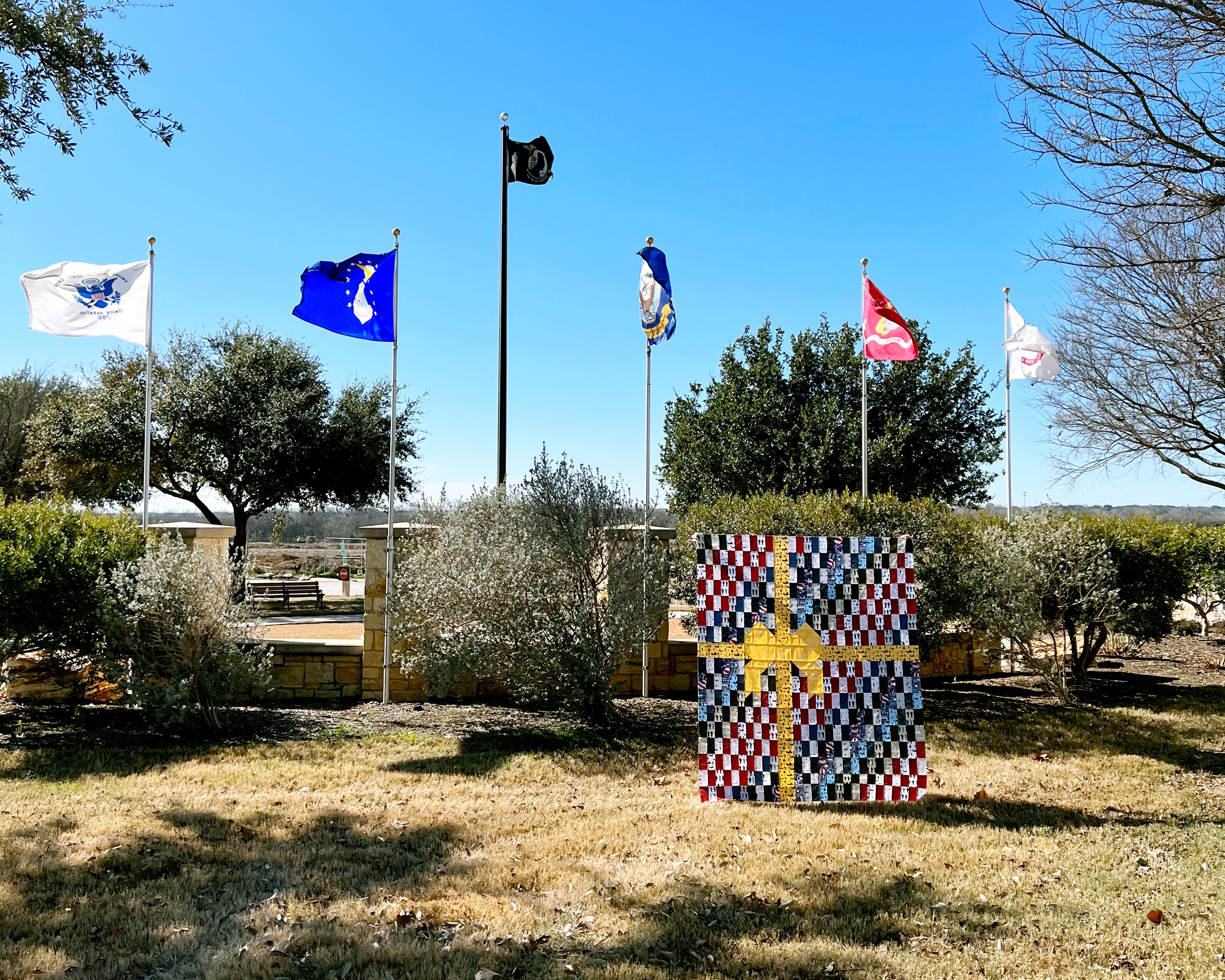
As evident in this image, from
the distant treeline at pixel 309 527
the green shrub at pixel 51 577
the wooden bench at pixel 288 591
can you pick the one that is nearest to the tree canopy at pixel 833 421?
the wooden bench at pixel 288 591

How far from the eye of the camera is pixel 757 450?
19.4 metres

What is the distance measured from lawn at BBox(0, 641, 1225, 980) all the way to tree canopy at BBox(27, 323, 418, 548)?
39.4 ft

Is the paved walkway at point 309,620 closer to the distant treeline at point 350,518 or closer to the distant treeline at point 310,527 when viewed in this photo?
the distant treeline at point 350,518

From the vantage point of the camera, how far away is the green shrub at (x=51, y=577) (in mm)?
7637

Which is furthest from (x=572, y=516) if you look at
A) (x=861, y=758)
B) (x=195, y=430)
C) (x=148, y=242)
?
(x=195, y=430)

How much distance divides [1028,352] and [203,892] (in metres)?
12.5

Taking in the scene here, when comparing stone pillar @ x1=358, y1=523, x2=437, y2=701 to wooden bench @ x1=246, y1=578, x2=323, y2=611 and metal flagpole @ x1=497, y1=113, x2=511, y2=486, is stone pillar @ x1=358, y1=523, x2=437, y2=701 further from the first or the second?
wooden bench @ x1=246, y1=578, x2=323, y2=611

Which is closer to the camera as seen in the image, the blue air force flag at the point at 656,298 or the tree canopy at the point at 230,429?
the blue air force flag at the point at 656,298

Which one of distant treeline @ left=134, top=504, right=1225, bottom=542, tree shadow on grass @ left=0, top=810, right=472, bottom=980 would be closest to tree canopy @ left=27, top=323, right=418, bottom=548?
distant treeline @ left=134, top=504, right=1225, bottom=542

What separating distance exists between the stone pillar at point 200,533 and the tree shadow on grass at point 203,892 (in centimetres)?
431

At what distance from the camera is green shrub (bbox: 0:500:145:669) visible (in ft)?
25.1

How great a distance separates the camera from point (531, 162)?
35.3 feet

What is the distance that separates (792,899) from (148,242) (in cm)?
978

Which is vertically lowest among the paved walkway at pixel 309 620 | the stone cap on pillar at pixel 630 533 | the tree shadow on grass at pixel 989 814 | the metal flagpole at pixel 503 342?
the tree shadow on grass at pixel 989 814
